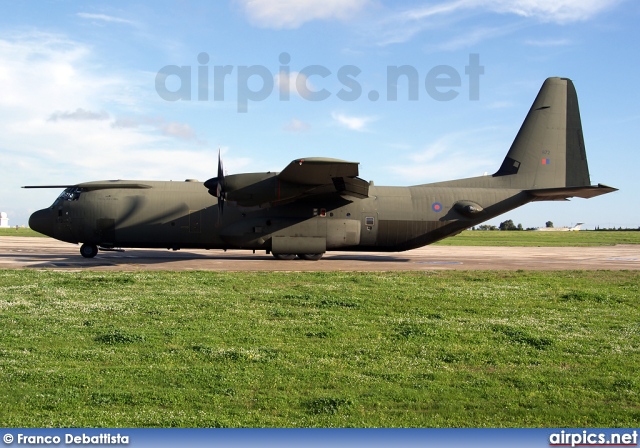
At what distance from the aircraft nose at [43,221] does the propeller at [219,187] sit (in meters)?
8.57

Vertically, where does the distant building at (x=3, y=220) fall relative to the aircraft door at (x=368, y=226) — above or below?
above

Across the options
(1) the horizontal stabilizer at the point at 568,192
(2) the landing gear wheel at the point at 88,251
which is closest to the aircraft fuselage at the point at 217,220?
(2) the landing gear wheel at the point at 88,251

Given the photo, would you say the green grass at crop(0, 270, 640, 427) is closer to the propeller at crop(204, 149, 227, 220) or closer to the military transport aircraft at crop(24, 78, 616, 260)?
the propeller at crop(204, 149, 227, 220)

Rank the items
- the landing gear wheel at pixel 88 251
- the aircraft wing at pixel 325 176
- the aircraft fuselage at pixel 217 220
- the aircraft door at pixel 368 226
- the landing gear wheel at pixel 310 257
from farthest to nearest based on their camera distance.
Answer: the landing gear wheel at pixel 310 257 < the landing gear wheel at pixel 88 251 < the aircraft door at pixel 368 226 < the aircraft fuselage at pixel 217 220 < the aircraft wing at pixel 325 176

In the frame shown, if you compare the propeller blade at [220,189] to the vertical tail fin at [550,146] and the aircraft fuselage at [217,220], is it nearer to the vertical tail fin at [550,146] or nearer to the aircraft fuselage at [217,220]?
the aircraft fuselage at [217,220]

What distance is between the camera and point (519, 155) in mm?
28953

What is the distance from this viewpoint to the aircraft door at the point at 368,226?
26625 mm

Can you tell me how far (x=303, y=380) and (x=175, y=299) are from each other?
737 cm

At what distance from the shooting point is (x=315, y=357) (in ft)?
27.7

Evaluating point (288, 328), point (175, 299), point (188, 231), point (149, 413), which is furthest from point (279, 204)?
point (149, 413)

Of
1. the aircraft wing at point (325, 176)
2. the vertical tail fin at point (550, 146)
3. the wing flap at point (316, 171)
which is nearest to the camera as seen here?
the wing flap at point (316, 171)

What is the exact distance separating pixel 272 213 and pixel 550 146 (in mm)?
15693

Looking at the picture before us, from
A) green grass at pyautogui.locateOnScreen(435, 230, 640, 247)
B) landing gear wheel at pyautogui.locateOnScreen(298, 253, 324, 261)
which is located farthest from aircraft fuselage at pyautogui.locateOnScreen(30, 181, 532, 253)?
green grass at pyautogui.locateOnScreen(435, 230, 640, 247)

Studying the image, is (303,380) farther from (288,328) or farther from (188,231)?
(188,231)
